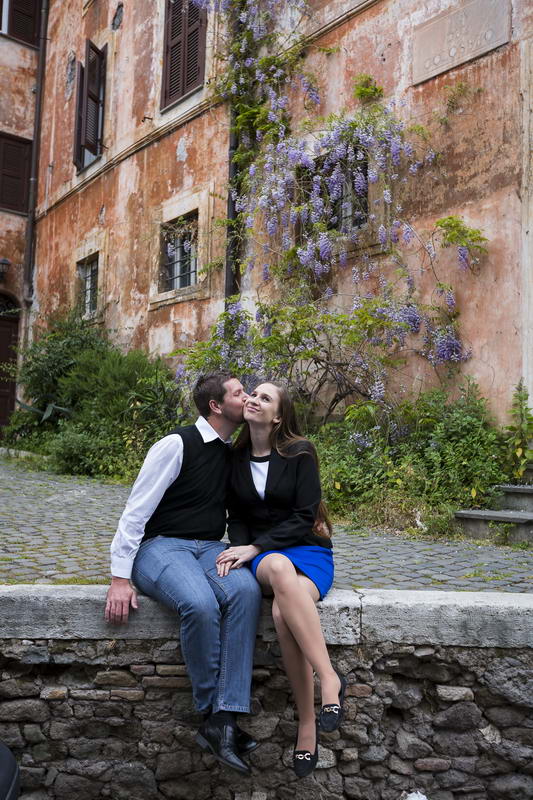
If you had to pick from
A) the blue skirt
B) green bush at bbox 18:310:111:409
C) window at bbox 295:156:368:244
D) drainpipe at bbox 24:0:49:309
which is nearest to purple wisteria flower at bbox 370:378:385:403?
window at bbox 295:156:368:244

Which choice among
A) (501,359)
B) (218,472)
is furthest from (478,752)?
(501,359)

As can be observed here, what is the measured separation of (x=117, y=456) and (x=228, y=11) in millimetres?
6067

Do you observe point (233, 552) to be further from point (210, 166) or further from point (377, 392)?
point (210, 166)

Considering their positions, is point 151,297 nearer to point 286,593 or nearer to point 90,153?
point 90,153

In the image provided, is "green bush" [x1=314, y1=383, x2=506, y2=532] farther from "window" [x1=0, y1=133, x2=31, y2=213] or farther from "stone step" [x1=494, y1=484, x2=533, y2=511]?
"window" [x1=0, y1=133, x2=31, y2=213]

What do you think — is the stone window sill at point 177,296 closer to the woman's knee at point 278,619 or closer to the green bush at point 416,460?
the green bush at point 416,460

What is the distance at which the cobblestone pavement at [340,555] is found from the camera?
3.88 meters

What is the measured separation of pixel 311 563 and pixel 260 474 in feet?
1.48

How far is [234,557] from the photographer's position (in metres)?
3.05

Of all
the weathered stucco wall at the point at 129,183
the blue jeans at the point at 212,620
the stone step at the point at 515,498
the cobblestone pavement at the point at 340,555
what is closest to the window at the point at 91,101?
the weathered stucco wall at the point at 129,183

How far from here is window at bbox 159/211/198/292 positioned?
10.3m

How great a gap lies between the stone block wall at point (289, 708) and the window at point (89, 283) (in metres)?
10.5

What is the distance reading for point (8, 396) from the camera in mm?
15195

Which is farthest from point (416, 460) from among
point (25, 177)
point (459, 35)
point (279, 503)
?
point (25, 177)
